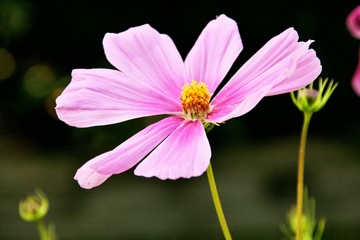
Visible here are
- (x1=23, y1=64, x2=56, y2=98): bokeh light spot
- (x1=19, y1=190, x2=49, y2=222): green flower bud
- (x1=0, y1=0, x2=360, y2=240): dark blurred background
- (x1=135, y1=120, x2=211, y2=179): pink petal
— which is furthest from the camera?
(x1=23, y1=64, x2=56, y2=98): bokeh light spot

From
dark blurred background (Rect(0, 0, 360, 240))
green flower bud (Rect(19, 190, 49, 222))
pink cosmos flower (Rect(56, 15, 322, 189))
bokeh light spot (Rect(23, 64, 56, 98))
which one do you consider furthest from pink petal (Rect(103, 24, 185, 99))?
bokeh light spot (Rect(23, 64, 56, 98))

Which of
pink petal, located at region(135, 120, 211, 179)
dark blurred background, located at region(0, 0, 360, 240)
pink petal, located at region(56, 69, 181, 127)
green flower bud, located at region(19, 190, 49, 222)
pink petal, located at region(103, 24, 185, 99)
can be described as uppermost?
dark blurred background, located at region(0, 0, 360, 240)

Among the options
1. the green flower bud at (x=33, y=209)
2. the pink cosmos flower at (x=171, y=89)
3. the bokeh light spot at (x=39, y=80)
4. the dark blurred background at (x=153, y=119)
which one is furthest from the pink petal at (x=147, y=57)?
the bokeh light spot at (x=39, y=80)

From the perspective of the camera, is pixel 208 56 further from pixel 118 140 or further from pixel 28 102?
pixel 28 102

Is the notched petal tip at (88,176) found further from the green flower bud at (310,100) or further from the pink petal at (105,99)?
the green flower bud at (310,100)

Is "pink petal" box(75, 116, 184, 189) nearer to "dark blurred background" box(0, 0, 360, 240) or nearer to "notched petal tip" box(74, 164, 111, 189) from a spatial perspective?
"notched petal tip" box(74, 164, 111, 189)
